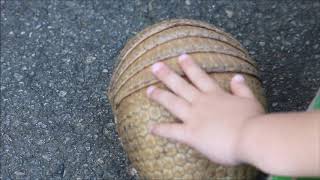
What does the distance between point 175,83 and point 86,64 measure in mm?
842

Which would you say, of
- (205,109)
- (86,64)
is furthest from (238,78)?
(86,64)

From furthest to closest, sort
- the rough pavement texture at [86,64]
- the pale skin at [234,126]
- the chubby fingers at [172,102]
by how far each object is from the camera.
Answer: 1. the rough pavement texture at [86,64]
2. the chubby fingers at [172,102]
3. the pale skin at [234,126]

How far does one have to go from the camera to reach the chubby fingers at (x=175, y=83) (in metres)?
1.63

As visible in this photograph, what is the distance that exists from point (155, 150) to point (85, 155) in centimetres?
57

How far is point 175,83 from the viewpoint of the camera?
1644 millimetres

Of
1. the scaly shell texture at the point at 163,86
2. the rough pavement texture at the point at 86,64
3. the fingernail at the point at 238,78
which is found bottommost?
the rough pavement texture at the point at 86,64

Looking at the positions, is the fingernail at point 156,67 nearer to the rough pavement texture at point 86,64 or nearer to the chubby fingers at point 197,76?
the chubby fingers at point 197,76

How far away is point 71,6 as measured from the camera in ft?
8.68

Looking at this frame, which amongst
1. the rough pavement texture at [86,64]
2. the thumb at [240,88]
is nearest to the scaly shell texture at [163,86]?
the thumb at [240,88]

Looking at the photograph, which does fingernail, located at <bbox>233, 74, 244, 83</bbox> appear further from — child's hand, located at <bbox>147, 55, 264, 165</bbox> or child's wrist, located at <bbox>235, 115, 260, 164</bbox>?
child's wrist, located at <bbox>235, 115, 260, 164</bbox>

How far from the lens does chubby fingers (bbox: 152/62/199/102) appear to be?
1.63 m

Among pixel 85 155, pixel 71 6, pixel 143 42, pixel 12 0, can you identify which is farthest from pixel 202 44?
pixel 12 0

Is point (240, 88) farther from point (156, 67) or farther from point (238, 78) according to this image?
point (156, 67)

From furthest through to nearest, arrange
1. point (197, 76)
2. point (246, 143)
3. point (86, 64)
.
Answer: point (86, 64)
point (197, 76)
point (246, 143)
